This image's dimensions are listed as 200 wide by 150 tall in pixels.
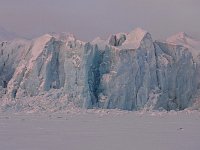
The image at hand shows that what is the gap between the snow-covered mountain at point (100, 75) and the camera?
Answer: 2514cm

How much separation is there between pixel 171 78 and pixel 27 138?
65.2 ft

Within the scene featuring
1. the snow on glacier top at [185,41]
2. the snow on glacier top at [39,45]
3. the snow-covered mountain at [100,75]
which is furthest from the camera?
the snow on glacier top at [185,41]

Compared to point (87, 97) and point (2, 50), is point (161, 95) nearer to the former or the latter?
point (87, 97)

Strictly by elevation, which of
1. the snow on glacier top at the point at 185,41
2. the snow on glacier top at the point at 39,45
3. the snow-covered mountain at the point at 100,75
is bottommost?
the snow-covered mountain at the point at 100,75

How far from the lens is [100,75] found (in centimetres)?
2681

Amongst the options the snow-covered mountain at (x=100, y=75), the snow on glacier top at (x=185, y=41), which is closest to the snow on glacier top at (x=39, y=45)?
the snow-covered mountain at (x=100, y=75)

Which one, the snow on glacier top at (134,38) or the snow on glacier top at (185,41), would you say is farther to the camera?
the snow on glacier top at (185,41)

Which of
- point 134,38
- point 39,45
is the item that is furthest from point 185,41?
point 39,45

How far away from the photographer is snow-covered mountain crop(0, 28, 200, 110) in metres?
25.1

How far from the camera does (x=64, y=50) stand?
88.4ft

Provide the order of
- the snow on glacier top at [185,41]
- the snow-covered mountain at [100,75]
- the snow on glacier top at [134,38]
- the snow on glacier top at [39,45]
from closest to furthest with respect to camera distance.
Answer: the snow-covered mountain at [100,75], the snow on glacier top at [39,45], the snow on glacier top at [134,38], the snow on glacier top at [185,41]

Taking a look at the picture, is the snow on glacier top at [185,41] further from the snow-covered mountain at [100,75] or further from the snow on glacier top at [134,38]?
the snow on glacier top at [134,38]

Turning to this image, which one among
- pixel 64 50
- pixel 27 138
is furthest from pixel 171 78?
pixel 27 138

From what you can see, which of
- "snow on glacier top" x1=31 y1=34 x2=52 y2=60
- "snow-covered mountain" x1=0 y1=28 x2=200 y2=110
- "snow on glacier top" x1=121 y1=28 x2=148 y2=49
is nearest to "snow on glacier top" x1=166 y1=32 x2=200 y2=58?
"snow-covered mountain" x1=0 y1=28 x2=200 y2=110
